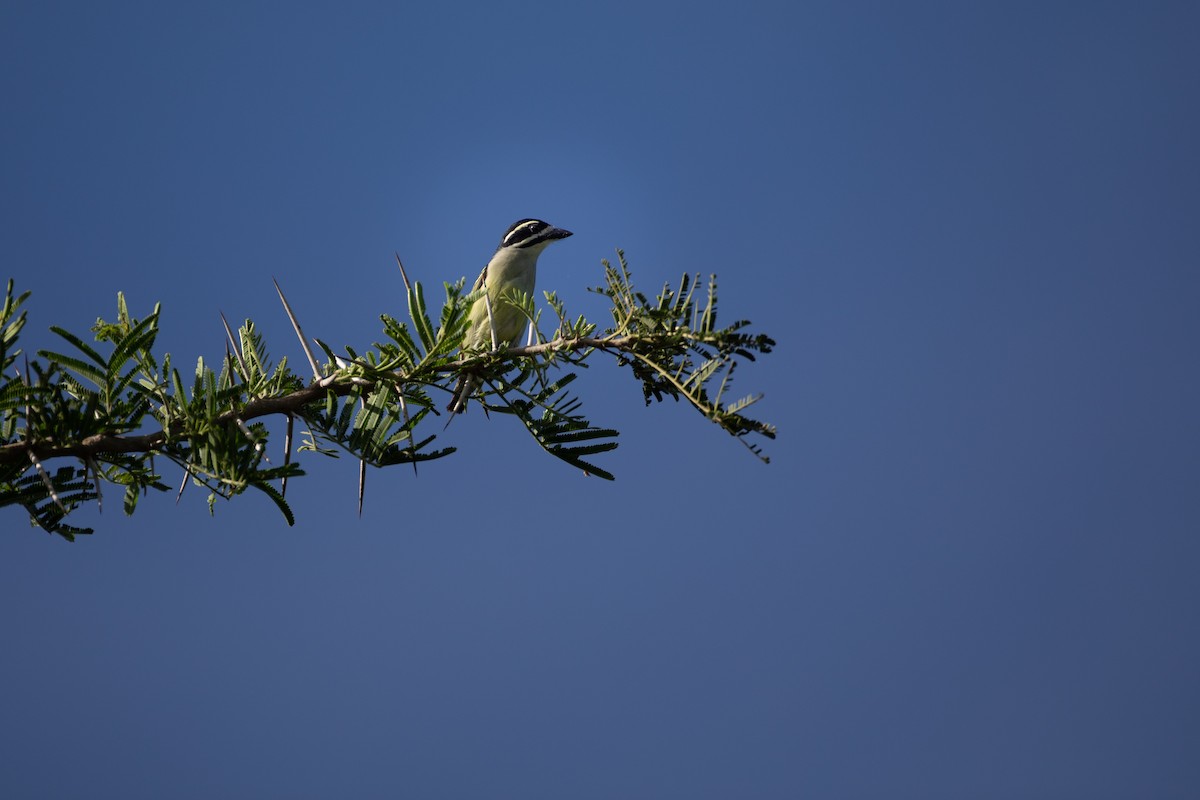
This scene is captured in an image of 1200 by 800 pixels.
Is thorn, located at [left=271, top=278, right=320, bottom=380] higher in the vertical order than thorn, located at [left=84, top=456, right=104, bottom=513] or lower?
higher

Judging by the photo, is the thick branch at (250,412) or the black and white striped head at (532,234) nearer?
the thick branch at (250,412)

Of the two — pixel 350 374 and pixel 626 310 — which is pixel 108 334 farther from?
pixel 626 310

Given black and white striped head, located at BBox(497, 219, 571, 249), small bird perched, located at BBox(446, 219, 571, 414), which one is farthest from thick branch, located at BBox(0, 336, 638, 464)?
black and white striped head, located at BBox(497, 219, 571, 249)

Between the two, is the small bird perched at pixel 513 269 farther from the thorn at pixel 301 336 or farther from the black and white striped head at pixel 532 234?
the thorn at pixel 301 336

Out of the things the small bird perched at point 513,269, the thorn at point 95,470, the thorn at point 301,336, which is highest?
the small bird perched at point 513,269

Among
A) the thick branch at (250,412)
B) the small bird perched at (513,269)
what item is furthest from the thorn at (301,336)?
the small bird perched at (513,269)

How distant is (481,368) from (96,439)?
1.61m

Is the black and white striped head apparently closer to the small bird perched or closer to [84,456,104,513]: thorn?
the small bird perched

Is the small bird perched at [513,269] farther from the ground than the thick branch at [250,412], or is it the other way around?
the small bird perched at [513,269]

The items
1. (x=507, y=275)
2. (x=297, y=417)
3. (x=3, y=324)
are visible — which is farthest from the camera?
(x=507, y=275)

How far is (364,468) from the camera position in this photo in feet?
16.1

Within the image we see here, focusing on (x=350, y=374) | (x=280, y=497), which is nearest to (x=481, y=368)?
(x=350, y=374)

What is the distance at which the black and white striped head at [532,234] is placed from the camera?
938 cm

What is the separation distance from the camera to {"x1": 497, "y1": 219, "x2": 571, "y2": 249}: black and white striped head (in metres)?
9.38
